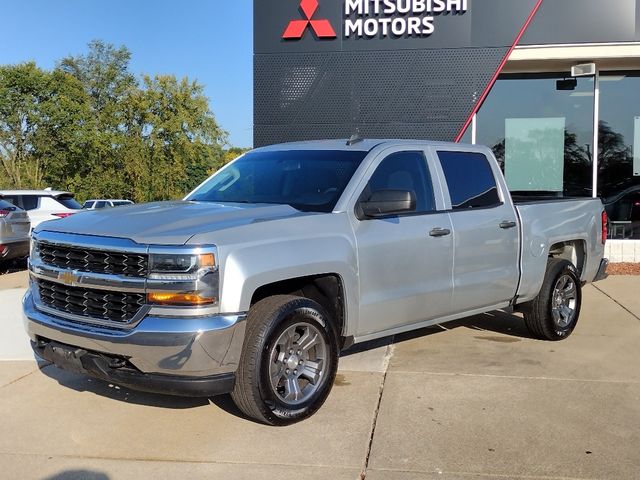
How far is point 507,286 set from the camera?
6008mm

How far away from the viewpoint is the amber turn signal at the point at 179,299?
12.6 ft

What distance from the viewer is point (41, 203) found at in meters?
15.3

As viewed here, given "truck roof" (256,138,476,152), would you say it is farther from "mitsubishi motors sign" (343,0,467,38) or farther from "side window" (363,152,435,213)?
"mitsubishi motors sign" (343,0,467,38)

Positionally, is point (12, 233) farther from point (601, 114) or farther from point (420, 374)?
point (601, 114)

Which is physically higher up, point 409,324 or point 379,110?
point 379,110

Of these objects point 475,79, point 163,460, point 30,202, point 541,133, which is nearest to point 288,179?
point 163,460

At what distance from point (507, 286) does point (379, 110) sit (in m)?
6.66

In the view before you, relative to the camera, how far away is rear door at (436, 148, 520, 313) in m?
5.54

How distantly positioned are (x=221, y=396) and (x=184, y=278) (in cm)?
152

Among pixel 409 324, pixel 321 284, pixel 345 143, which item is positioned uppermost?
pixel 345 143

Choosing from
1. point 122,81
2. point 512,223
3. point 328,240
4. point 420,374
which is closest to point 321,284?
point 328,240

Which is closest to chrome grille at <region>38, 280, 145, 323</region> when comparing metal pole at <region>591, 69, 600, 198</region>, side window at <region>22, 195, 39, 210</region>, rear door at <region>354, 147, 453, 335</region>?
rear door at <region>354, 147, 453, 335</region>

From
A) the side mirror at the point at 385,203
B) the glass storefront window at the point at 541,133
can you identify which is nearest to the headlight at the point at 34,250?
A: the side mirror at the point at 385,203

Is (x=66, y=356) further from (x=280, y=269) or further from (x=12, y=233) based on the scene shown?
(x=12, y=233)
